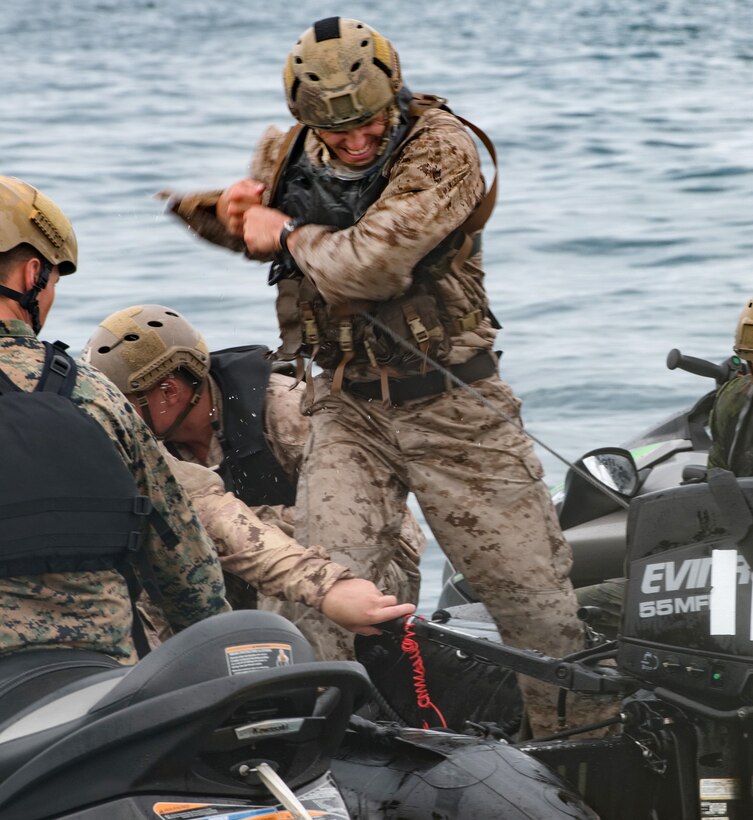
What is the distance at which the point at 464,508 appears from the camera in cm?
403

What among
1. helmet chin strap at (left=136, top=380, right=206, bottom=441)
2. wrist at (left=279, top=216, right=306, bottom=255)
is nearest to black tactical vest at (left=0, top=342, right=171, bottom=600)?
wrist at (left=279, top=216, right=306, bottom=255)

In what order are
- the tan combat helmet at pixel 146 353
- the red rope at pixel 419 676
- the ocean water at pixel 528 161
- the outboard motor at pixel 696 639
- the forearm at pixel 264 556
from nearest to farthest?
the outboard motor at pixel 696 639 < the forearm at pixel 264 556 < the red rope at pixel 419 676 < the tan combat helmet at pixel 146 353 < the ocean water at pixel 528 161

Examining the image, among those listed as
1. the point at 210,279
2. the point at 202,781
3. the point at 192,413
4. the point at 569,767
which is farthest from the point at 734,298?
the point at 202,781

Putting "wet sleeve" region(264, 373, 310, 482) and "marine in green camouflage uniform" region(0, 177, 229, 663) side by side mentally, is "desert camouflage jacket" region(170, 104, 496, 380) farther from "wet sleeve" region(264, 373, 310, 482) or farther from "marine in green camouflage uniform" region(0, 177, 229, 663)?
"marine in green camouflage uniform" region(0, 177, 229, 663)

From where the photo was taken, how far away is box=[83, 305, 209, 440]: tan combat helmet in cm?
442

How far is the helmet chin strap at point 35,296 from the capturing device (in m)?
2.79

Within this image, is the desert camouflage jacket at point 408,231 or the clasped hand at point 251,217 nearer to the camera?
the desert camouflage jacket at point 408,231

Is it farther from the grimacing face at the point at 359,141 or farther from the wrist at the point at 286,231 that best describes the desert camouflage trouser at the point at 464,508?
the grimacing face at the point at 359,141

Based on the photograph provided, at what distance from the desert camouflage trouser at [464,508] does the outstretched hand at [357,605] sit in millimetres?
432

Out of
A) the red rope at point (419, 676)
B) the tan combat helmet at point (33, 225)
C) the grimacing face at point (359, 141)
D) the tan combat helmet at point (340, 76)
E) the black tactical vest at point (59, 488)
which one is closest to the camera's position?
the black tactical vest at point (59, 488)

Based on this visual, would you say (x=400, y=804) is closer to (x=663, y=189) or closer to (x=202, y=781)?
(x=202, y=781)

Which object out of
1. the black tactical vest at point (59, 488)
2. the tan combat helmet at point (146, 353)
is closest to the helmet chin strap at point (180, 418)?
the tan combat helmet at point (146, 353)

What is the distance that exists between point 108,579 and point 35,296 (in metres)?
0.49

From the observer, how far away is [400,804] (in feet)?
9.61
